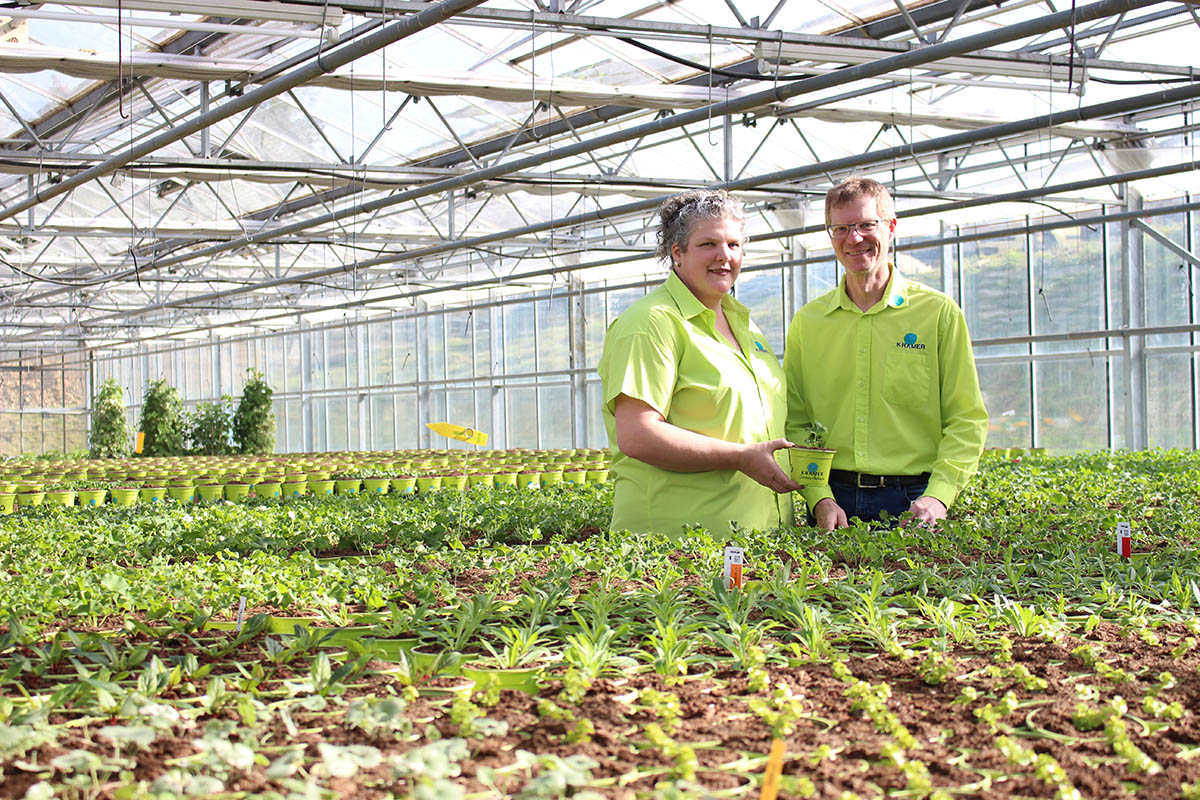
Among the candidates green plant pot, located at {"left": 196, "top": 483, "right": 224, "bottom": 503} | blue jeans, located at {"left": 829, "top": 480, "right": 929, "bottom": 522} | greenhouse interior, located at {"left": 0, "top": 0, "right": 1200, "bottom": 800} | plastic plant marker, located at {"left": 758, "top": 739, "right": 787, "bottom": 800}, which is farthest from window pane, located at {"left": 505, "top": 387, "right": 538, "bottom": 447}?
plastic plant marker, located at {"left": 758, "top": 739, "right": 787, "bottom": 800}

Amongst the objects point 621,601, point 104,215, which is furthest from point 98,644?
point 104,215

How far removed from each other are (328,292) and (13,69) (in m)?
16.3

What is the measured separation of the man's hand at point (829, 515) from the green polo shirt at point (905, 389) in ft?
0.09

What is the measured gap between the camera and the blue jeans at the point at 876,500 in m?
3.14

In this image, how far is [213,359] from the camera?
31281 millimetres

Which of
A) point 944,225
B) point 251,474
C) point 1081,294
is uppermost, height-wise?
point 944,225

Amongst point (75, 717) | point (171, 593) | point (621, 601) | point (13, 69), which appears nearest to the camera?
point (75, 717)

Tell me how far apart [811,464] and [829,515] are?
1.10 ft

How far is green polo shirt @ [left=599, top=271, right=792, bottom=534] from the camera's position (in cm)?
272

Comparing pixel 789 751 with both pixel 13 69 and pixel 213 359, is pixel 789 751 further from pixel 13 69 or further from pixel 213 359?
pixel 213 359

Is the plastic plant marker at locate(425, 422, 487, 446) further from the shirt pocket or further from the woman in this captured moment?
the shirt pocket

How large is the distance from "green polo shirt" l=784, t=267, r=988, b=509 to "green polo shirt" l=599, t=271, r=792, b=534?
264 mm

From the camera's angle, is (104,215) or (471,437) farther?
(104,215)

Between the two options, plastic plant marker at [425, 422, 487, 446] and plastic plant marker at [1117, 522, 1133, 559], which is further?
plastic plant marker at [425, 422, 487, 446]
